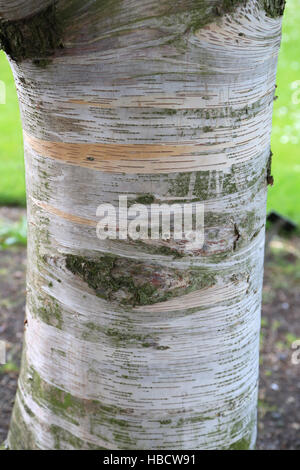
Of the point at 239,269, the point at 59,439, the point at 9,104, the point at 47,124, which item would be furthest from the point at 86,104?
the point at 9,104

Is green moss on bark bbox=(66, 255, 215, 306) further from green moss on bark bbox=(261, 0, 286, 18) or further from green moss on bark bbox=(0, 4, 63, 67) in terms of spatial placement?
green moss on bark bbox=(261, 0, 286, 18)

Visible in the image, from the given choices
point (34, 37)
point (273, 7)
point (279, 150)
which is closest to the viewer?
point (34, 37)

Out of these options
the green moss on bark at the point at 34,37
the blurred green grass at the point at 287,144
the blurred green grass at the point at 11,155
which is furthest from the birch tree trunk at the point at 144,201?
the blurred green grass at the point at 11,155

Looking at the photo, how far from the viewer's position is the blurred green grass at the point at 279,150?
17.7 ft

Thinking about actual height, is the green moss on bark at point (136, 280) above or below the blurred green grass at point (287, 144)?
above

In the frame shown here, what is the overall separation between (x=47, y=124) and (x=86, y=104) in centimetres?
18

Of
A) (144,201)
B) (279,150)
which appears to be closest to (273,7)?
(144,201)

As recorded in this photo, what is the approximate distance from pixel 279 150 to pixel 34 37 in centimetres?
518

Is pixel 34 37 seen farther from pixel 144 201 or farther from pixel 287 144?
pixel 287 144

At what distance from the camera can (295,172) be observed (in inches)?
225

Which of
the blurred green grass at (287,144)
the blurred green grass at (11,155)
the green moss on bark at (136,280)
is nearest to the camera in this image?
the green moss on bark at (136,280)

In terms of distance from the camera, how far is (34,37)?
4.53 feet

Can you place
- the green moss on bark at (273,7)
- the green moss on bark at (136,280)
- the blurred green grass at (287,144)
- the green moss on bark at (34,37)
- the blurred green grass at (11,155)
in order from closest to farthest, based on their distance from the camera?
the green moss on bark at (34,37) < the green moss on bark at (273,7) < the green moss on bark at (136,280) < the blurred green grass at (287,144) < the blurred green grass at (11,155)

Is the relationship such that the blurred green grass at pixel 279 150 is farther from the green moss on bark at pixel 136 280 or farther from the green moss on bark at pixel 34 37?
the green moss on bark at pixel 34 37
